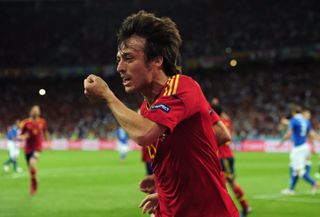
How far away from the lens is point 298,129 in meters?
17.2

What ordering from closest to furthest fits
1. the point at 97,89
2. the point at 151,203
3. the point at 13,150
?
1. the point at 97,89
2. the point at 151,203
3. the point at 13,150

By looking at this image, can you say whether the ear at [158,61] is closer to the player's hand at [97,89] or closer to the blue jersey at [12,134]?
the player's hand at [97,89]

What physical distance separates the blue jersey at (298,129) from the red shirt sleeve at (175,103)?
45.5ft

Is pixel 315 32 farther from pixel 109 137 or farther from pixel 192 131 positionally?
pixel 192 131

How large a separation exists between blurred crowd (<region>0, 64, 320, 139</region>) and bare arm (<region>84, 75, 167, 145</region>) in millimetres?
36220

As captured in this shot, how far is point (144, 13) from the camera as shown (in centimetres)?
391

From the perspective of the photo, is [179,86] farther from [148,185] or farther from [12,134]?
[12,134]

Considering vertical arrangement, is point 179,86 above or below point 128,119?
above

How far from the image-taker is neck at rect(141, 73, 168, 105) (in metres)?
3.87

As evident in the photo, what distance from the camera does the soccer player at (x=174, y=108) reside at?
361 centimetres

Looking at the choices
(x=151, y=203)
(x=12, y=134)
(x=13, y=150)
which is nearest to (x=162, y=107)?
(x=151, y=203)

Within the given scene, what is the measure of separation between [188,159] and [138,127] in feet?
1.48

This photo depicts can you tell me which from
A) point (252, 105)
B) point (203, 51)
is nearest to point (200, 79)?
point (203, 51)

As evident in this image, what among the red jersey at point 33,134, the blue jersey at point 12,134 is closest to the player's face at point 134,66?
the red jersey at point 33,134
